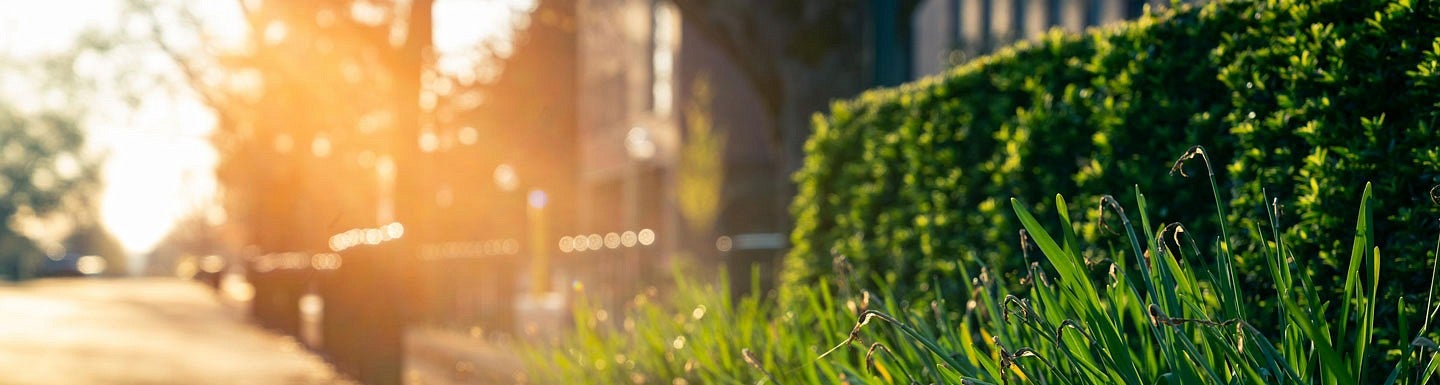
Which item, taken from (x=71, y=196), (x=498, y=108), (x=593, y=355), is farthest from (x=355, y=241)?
(x=71, y=196)

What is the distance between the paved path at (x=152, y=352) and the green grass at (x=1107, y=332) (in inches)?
224

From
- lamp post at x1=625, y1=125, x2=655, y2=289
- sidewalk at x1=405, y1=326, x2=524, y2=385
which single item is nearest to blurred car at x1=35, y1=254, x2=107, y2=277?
lamp post at x1=625, y1=125, x2=655, y2=289

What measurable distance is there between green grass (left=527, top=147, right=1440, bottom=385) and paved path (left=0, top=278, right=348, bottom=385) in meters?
5.69

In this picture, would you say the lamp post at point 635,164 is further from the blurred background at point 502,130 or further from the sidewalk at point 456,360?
the sidewalk at point 456,360

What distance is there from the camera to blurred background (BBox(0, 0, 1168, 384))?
9695 mm

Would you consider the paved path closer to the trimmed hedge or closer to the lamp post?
the trimmed hedge

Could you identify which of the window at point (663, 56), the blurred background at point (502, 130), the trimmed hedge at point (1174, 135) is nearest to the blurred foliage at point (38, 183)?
the blurred background at point (502, 130)

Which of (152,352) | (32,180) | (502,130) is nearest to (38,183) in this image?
(32,180)

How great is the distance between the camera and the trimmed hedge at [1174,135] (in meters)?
3.89

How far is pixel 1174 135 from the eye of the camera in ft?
15.7

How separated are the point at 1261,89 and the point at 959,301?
187cm

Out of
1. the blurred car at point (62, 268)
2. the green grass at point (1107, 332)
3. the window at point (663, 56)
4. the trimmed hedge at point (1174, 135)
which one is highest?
the window at point (663, 56)

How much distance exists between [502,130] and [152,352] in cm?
1979

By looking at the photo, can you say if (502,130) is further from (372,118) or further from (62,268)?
(62,268)
